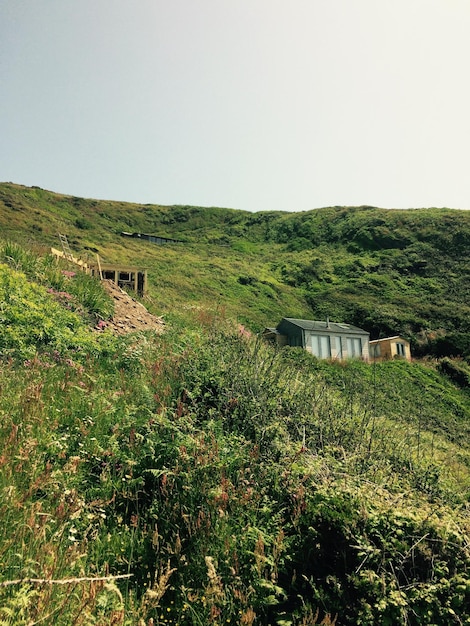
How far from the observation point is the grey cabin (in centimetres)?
3080

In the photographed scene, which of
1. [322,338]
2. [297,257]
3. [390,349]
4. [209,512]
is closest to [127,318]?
[209,512]

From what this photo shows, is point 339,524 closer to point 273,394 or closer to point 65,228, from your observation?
point 273,394

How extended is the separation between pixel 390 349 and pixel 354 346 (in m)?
2.85

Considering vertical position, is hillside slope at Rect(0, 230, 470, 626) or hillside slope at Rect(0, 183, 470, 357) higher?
hillside slope at Rect(0, 183, 470, 357)

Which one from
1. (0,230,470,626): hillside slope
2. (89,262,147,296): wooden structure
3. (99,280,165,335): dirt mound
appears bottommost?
(0,230,470,626): hillside slope

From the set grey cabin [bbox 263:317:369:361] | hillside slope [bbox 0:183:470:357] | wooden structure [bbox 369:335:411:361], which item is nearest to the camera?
grey cabin [bbox 263:317:369:361]

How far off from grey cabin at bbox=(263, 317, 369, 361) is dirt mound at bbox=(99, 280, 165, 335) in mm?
17460

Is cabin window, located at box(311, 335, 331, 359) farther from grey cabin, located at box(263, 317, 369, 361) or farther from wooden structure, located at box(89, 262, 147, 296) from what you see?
wooden structure, located at box(89, 262, 147, 296)

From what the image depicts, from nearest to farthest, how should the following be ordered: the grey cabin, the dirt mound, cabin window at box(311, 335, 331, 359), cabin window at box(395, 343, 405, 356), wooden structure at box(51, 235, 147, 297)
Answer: the dirt mound, wooden structure at box(51, 235, 147, 297), the grey cabin, cabin window at box(311, 335, 331, 359), cabin window at box(395, 343, 405, 356)

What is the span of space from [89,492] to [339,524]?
2.07 m

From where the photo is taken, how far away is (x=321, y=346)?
3142cm

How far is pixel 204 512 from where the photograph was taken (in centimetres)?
335

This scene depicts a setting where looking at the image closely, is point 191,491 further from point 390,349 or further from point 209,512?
point 390,349

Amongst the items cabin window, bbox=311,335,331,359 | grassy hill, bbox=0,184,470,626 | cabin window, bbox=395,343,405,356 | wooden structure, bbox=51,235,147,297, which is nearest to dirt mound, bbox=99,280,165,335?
grassy hill, bbox=0,184,470,626
